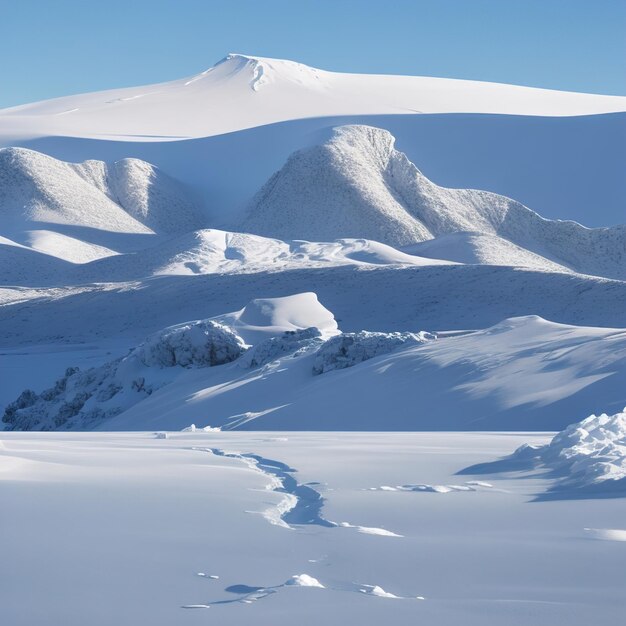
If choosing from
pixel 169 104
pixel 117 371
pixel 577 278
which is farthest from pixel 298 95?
pixel 117 371

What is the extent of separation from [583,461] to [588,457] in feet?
0.19

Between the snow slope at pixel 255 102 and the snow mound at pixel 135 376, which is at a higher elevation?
the snow slope at pixel 255 102

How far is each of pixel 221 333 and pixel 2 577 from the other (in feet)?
48.7

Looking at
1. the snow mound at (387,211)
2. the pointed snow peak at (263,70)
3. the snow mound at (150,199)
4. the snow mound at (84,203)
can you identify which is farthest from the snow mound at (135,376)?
the pointed snow peak at (263,70)

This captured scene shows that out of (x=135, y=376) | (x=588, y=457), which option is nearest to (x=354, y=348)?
(x=135, y=376)

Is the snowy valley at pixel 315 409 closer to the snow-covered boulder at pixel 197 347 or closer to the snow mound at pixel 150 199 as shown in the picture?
the snow-covered boulder at pixel 197 347

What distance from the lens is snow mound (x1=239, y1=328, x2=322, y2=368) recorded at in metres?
16.5

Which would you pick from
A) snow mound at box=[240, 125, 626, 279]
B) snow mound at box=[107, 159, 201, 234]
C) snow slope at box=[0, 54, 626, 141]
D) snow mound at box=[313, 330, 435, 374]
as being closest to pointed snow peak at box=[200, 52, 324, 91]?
snow slope at box=[0, 54, 626, 141]

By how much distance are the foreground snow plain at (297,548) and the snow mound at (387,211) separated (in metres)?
Result: 44.9

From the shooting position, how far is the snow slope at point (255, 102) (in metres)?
89.5

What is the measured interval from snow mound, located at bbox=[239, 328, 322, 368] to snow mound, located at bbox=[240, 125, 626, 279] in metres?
32.9

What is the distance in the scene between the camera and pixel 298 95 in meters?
105

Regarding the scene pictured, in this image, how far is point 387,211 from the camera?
174 feet

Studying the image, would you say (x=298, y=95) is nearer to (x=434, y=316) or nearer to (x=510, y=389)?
(x=434, y=316)
